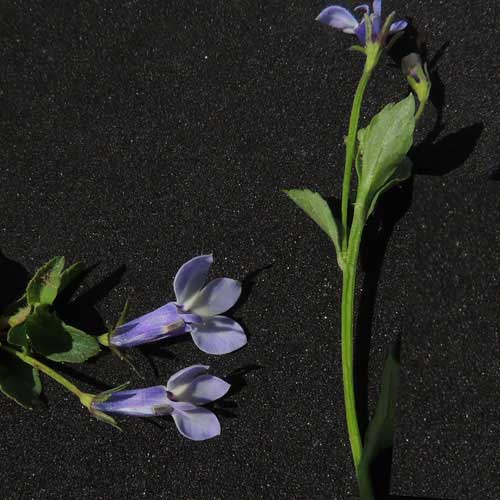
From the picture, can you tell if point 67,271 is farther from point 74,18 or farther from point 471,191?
point 471,191

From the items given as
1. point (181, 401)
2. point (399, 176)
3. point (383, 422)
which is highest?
point (399, 176)

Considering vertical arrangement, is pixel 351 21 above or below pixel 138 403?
above

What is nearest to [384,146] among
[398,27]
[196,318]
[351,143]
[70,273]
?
[351,143]

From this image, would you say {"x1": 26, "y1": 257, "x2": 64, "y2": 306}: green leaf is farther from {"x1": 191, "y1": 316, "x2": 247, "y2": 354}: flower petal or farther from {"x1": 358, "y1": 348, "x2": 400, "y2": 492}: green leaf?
{"x1": 358, "y1": 348, "x2": 400, "y2": 492}: green leaf

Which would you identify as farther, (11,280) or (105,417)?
(11,280)

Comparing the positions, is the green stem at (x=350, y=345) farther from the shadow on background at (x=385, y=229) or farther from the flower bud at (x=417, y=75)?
the flower bud at (x=417, y=75)

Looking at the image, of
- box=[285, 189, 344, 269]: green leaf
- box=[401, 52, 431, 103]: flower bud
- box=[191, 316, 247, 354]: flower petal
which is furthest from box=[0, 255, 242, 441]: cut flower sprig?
A: box=[401, 52, 431, 103]: flower bud

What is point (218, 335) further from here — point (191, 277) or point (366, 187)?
point (366, 187)
